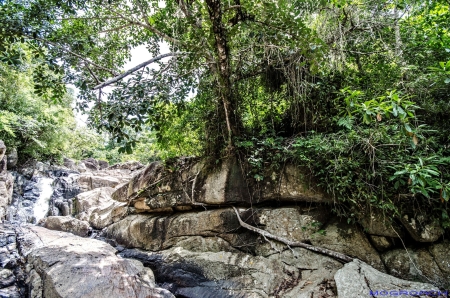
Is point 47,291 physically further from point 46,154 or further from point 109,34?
point 46,154

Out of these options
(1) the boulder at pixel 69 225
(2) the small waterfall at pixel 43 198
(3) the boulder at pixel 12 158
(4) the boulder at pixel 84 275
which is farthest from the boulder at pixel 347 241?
(3) the boulder at pixel 12 158

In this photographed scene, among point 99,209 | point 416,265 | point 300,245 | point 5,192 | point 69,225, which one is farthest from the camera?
point 5,192

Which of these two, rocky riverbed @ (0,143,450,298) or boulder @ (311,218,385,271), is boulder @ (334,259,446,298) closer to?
rocky riverbed @ (0,143,450,298)

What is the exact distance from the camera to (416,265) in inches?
128

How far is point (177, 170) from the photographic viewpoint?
17.8ft

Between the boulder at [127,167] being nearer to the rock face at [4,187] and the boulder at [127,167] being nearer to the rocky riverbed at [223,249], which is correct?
the rock face at [4,187]

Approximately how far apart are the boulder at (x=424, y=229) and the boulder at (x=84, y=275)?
3762 millimetres

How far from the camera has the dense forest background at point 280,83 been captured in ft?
10.3

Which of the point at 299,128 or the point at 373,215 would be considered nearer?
the point at 373,215

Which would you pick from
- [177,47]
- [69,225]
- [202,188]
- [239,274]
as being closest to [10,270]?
[69,225]

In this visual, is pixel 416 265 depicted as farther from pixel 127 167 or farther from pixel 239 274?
pixel 127 167

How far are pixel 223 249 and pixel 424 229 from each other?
3256 millimetres

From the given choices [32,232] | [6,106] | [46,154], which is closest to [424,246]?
[32,232]

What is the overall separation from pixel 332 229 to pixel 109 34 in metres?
6.54
